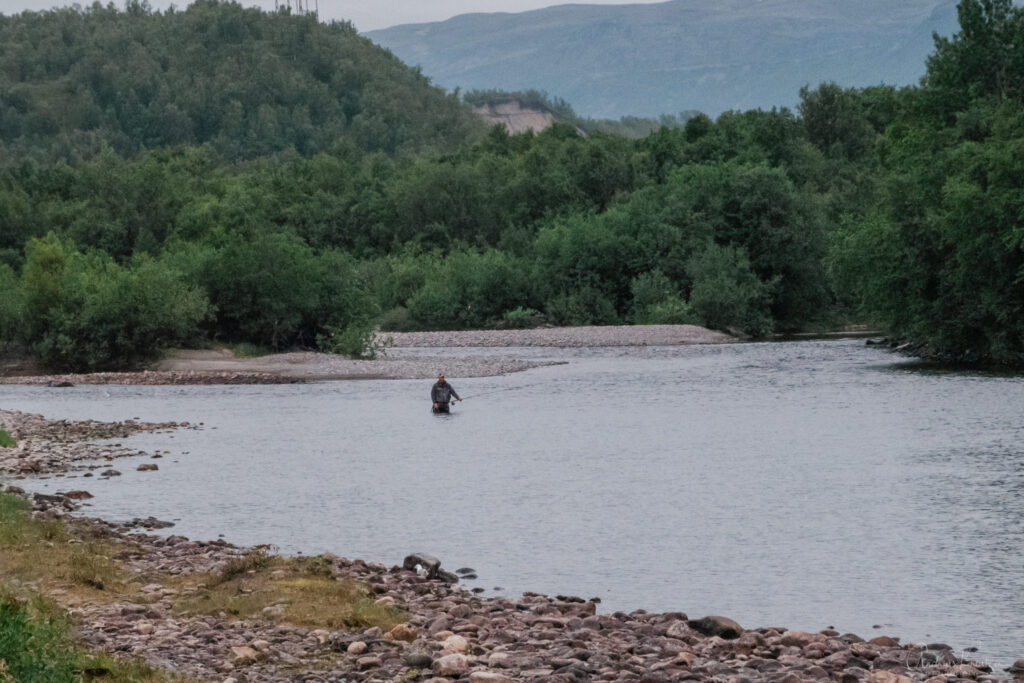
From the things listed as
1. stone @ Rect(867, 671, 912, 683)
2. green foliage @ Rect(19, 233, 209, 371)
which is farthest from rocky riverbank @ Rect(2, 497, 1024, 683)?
green foliage @ Rect(19, 233, 209, 371)

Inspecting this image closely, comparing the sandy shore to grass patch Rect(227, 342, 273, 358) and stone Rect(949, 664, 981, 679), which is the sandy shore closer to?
grass patch Rect(227, 342, 273, 358)

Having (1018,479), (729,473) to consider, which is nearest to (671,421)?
(729,473)

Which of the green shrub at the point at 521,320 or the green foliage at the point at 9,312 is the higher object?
the green foliage at the point at 9,312

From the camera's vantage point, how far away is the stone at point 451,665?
12.3 metres

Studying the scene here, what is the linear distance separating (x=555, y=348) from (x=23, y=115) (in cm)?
12829

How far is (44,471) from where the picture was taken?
28266mm

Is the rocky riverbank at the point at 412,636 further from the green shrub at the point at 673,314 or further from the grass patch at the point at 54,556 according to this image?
the green shrub at the point at 673,314

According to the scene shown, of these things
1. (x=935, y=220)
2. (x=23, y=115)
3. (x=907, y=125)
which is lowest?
(x=935, y=220)

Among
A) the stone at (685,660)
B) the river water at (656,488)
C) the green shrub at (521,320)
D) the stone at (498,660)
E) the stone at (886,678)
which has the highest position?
the green shrub at (521,320)

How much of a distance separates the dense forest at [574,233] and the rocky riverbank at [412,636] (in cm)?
3632

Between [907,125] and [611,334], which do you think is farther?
[611,334]

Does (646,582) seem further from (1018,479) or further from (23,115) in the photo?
(23,115)

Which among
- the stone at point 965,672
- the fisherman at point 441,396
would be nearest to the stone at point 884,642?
the stone at point 965,672

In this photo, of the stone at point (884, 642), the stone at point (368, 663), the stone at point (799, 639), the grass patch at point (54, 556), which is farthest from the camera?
the grass patch at point (54, 556)
